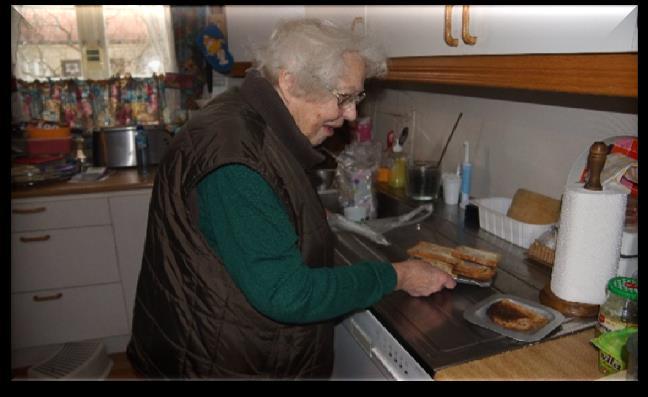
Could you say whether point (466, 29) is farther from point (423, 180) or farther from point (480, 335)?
point (423, 180)

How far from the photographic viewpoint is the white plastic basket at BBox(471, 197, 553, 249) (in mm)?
1368

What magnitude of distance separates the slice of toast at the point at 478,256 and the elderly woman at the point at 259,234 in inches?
7.7

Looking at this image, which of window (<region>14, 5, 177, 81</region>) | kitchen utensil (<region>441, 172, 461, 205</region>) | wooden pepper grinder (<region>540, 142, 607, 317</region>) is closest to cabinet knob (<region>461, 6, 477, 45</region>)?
wooden pepper grinder (<region>540, 142, 607, 317</region>)

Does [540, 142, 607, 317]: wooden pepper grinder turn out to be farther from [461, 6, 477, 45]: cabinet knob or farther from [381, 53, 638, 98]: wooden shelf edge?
[461, 6, 477, 45]: cabinet knob

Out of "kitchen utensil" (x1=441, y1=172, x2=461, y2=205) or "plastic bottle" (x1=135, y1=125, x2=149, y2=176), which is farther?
"plastic bottle" (x1=135, y1=125, x2=149, y2=176)

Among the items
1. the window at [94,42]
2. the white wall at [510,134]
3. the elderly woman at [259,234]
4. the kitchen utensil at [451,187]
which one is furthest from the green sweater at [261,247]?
the window at [94,42]

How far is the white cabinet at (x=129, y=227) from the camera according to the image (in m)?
2.27

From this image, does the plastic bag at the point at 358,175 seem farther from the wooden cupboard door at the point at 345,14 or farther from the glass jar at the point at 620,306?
the glass jar at the point at 620,306

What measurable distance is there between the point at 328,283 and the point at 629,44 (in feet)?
2.03

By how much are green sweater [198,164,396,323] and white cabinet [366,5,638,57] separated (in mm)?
500

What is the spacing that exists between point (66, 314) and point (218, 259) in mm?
1743

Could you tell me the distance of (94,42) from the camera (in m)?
2.91

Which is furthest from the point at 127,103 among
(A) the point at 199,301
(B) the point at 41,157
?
Result: (A) the point at 199,301

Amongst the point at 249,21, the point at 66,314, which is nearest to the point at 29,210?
the point at 66,314
